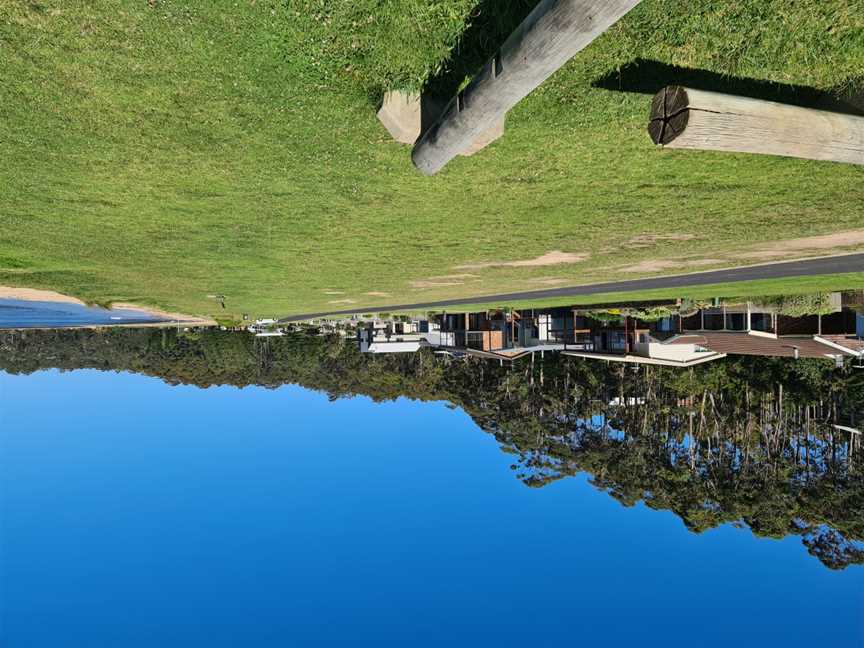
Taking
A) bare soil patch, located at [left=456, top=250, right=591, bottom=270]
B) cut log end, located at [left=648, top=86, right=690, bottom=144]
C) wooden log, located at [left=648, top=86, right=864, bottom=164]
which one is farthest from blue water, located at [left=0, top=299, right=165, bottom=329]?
wooden log, located at [left=648, top=86, right=864, bottom=164]

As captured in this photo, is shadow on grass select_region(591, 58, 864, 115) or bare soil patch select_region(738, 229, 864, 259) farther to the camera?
bare soil patch select_region(738, 229, 864, 259)

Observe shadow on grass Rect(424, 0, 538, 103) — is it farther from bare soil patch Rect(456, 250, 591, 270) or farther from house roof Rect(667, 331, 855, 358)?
house roof Rect(667, 331, 855, 358)

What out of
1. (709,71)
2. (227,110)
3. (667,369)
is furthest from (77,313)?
(667,369)

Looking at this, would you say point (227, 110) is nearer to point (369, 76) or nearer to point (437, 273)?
point (369, 76)

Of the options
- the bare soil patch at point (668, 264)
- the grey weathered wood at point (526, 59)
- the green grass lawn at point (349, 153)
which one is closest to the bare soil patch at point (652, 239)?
the green grass lawn at point (349, 153)

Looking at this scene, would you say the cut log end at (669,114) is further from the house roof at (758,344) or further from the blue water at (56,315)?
the house roof at (758,344)
